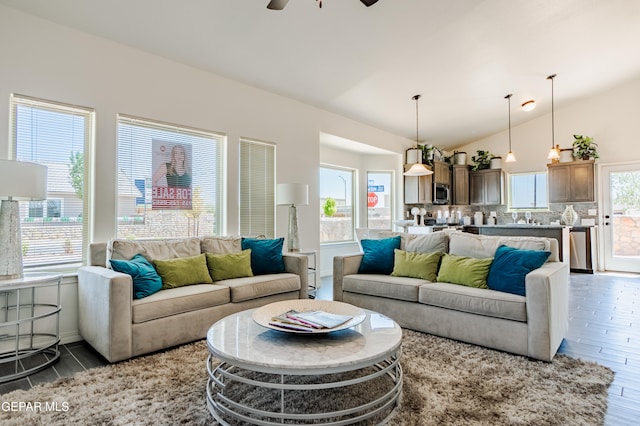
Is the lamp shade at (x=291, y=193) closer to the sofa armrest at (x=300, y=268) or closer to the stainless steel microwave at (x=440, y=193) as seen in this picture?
the sofa armrest at (x=300, y=268)

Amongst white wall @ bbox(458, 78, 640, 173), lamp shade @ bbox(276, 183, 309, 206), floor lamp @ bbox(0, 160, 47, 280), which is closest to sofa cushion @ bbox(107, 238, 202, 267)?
floor lamp @ bbox(0, 160, 47, 280)

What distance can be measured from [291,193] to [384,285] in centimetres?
175

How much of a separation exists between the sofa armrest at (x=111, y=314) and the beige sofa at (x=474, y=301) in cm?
210

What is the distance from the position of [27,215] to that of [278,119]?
10.0 ft

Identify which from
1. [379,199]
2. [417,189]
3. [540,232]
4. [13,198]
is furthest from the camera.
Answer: [379,199]

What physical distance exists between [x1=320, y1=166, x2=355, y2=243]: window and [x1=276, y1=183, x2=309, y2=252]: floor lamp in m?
1.98

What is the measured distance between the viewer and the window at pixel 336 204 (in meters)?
6.79

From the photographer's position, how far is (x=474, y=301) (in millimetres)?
2957

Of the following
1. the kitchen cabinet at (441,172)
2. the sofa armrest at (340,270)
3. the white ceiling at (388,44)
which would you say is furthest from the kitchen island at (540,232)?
the sofa armrest at (340,270)

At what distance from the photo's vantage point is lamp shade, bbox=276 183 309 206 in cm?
458

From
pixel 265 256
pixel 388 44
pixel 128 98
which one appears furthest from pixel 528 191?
pixel 128 98

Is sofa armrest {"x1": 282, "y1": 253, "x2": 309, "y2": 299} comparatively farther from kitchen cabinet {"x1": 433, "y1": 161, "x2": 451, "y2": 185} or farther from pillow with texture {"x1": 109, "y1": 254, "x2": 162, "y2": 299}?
kitchen cabinet {"x1": 433, "y1": 161, "x2": 451, "y2": 185}

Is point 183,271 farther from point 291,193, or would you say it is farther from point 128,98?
point 128,98

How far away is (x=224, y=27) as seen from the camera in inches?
Result: 137
